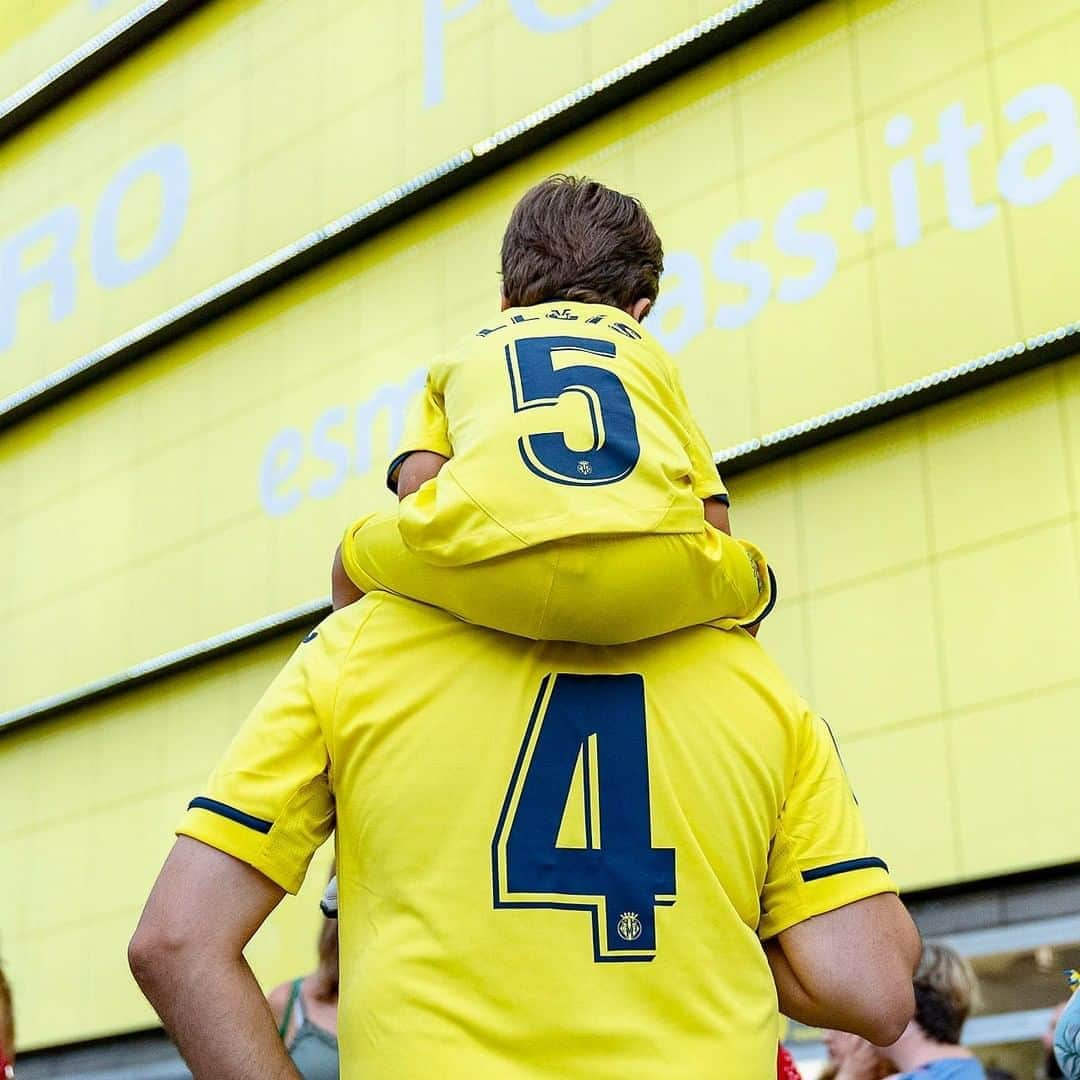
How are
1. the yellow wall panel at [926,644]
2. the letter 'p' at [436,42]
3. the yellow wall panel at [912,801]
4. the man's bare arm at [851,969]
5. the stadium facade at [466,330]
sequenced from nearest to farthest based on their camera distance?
the man's bare arm at [851,969]
the yellow wall panel at [926,644]
the yellow wall panel at [912,801]
the stadium facade at [466,330]
the letter 'p' at [436,42]

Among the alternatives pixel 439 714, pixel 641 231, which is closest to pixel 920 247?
pixel 641 231

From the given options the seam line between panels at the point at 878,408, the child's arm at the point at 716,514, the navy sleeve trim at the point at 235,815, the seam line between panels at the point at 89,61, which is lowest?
the navy sleeve trim at the point at 235,815

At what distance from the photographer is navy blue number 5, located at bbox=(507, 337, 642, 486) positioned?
4.90 feet

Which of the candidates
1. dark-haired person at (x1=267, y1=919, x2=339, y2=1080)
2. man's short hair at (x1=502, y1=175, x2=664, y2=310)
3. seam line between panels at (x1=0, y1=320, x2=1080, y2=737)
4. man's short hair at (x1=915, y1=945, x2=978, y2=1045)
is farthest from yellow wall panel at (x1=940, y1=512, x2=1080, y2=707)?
man's short hair at (x1=502, y1=175, x2=664, y2=310)

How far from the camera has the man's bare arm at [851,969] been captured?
5.16 feet

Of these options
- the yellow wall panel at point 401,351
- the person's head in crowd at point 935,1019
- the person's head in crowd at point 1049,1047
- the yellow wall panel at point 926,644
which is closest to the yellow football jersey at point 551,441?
the person's head in crowd at point 935,1019

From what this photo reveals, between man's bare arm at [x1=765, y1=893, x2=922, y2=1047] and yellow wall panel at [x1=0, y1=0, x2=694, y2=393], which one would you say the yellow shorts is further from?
yellow wall panel at [x1=0, y1=0, x2=694, y2=393]

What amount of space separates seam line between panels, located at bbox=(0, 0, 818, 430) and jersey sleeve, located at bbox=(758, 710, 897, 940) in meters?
8.47

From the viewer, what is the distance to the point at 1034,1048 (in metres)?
6.98

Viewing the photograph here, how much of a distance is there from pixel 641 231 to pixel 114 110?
13169mm

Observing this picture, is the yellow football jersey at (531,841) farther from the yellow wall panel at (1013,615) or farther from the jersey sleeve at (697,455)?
the yellow wall panel at (1013,615)

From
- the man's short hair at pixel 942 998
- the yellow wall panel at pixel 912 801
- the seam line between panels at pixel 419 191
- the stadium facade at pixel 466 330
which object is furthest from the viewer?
the seam line between panels at pixel 419 191

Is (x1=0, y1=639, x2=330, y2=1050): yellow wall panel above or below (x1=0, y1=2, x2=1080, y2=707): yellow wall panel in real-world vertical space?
below

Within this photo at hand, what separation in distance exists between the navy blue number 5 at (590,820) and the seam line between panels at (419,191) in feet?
28.2
